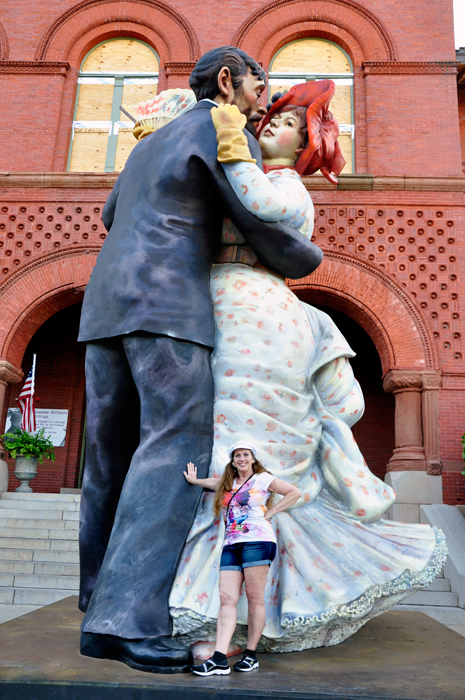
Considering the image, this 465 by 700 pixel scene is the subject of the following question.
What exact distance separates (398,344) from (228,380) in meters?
9.15

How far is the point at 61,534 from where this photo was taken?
7988 millimetres

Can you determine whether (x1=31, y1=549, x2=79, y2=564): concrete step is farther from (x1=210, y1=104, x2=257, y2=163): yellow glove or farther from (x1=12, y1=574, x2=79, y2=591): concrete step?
(x1=210, y1=104, x2=257, y2=163): yellow glove

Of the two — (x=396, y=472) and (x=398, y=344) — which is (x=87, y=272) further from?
(x=396, y=472)

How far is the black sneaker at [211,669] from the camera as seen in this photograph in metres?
1.60

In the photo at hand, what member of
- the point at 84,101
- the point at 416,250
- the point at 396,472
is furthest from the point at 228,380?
the point at 84,101

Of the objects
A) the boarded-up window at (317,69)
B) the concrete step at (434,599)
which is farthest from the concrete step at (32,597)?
the boarded-up window at (317,69)

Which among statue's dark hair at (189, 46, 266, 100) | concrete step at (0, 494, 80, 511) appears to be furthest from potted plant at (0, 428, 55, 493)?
statue's dark hair at (189, 46, 266, 100)

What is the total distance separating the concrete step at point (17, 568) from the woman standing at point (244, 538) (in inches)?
217

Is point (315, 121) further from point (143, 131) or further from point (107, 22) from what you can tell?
point (107, 22)

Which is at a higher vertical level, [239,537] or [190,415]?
[190,415]

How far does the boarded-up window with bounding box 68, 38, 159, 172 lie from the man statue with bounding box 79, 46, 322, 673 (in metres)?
11.0

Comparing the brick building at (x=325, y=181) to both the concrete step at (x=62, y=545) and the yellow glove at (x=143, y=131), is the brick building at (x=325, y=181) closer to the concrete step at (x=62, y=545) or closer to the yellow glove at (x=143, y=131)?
the concrete step at (x=62, y=545)

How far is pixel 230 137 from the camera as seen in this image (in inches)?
80.7

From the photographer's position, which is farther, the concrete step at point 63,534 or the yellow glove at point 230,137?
the concrete step at point 63,534
